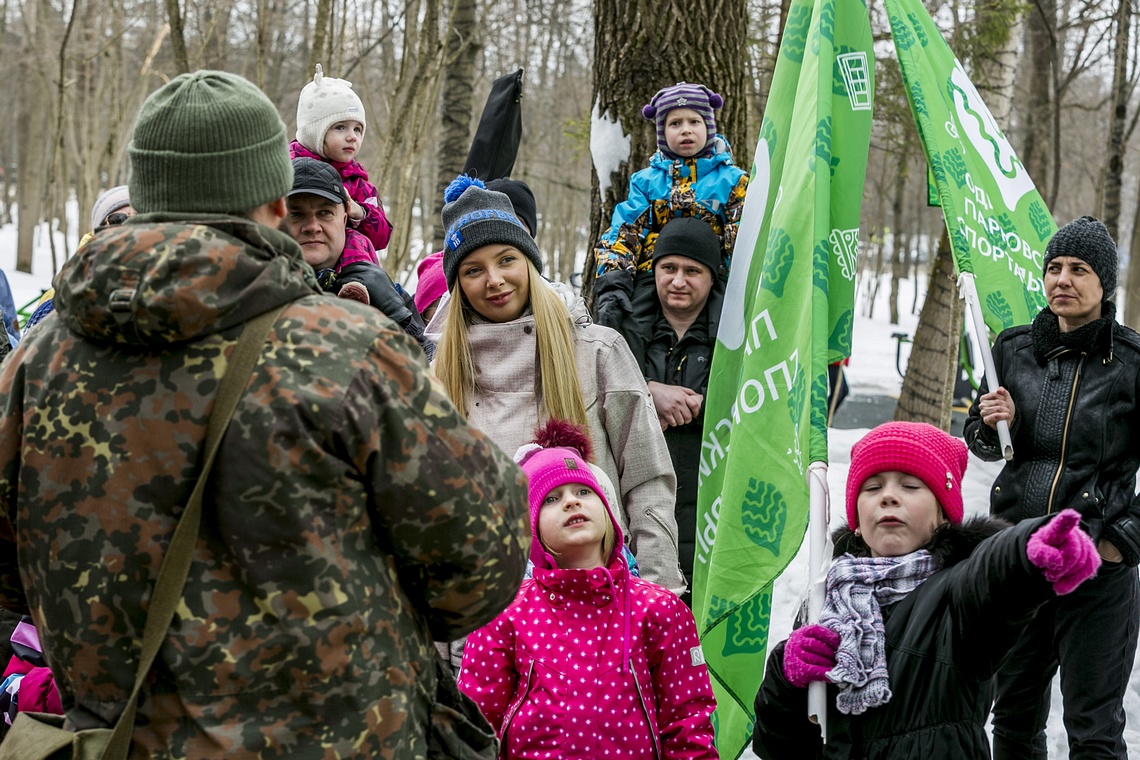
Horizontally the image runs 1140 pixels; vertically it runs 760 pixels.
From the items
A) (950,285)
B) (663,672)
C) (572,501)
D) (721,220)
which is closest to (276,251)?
(572,501)

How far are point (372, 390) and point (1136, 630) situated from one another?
3144 mm

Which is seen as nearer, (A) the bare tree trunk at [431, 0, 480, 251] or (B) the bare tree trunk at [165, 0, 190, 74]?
(B) the bare tree trunk at [165, 0, 190, 74]

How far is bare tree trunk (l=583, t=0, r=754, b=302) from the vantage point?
16.3ft

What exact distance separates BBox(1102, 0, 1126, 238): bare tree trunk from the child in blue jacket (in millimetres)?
5767

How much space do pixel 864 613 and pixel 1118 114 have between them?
8395 mm

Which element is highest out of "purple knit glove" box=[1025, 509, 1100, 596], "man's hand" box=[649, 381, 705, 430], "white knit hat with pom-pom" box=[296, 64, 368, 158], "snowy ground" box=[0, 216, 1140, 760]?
"white knit hat with pom-pom" box=[296, 64, 368, 158]

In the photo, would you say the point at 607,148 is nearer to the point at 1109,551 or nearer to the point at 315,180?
the point at 315,180

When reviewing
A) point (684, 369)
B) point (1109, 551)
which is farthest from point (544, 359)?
point (1109, 551)

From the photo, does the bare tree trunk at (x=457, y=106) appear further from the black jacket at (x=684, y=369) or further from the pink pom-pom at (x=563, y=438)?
the pink pom-pom at (x=563, y=438)

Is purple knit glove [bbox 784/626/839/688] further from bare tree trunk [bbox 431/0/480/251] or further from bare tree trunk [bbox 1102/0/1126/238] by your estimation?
bare tree trunk [bbox 431/0/480/251]

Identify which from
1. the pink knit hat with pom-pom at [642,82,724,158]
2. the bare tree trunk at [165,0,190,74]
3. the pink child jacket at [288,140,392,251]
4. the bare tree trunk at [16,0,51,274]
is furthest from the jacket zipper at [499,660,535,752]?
the bare tree trunk at [16,0,51,274]

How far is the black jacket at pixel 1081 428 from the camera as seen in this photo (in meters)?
3.58

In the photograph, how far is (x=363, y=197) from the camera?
A: 14.3 ft

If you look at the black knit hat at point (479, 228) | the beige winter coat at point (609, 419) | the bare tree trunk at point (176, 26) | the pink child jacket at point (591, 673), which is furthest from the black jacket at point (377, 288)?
the bare tree trunk at point (176, 26)
